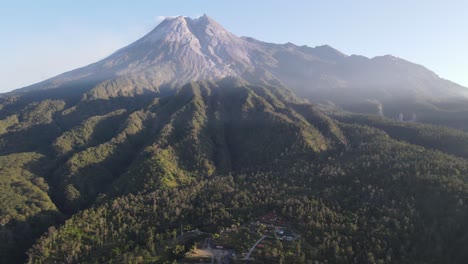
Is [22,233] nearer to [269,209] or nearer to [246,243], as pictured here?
[246,243]

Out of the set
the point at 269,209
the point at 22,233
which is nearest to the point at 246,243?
the point at 269,209

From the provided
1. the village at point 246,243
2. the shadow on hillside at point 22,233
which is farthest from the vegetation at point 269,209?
the village at point 246,243


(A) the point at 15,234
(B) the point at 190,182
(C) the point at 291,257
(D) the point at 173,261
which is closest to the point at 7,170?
(A) the point at 15,234

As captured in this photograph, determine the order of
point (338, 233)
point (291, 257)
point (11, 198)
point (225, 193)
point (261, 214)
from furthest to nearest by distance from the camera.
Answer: point (11, 198)
point (225, 193)
point (261, 214)
point (338, 233)
point (291, 257)

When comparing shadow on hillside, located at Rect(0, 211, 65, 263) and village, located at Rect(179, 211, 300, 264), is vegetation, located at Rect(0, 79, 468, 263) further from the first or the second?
village, located at Rect(179, 211, 300, 264)

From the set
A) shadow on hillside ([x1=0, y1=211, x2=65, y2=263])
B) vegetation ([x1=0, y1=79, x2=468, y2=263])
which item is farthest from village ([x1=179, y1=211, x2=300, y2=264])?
shadow on hillside ([x1=0, y1=211, x2=65, y2=263])

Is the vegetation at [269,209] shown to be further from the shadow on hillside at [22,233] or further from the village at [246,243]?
the village at [246,243]

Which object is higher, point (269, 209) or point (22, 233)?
point (269, 209)

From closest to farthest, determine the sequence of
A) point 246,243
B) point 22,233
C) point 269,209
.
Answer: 1. point 246,243
2. point 269,209
3. point 22,233

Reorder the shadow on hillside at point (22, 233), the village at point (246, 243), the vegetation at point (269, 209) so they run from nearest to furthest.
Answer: the village at point (246, 243) < the vegetation at point (269, 209) < the shadow on hillside at point (22, 233)

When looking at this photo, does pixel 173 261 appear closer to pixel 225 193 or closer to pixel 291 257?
pixel 291 257

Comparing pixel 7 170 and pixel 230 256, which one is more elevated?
pixel 7 170
